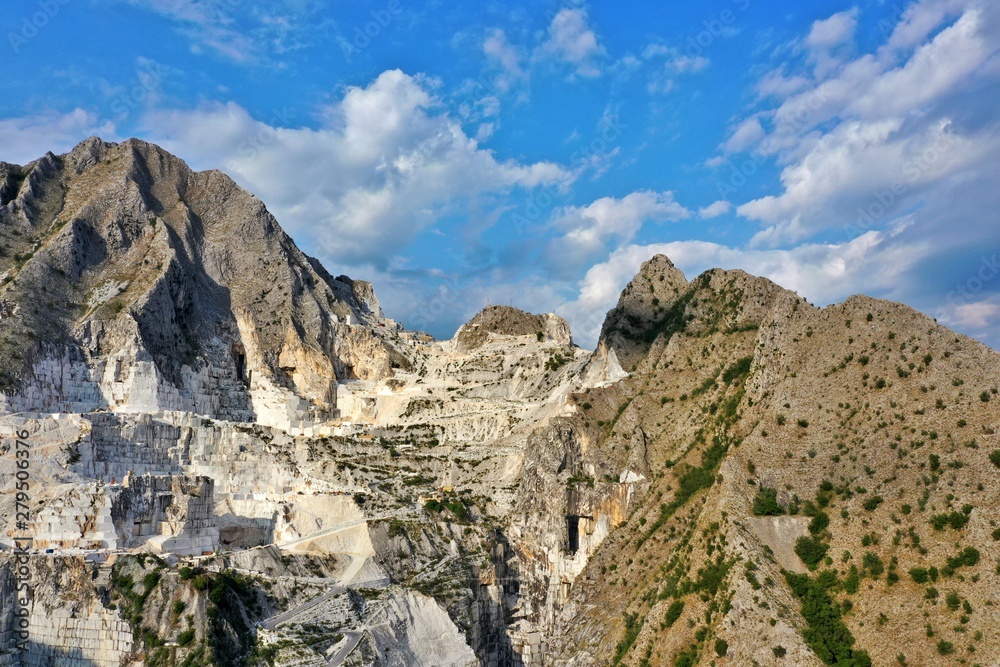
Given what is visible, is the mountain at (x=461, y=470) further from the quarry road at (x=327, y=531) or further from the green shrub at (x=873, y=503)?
the quarry road at (x=327, y=531)

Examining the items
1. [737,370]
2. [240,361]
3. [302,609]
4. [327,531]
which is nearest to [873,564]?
[737,370]

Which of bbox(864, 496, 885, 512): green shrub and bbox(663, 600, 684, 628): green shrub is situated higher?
bbox(864, 496, 885, 512): green shrub

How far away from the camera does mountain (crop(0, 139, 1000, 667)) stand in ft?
129

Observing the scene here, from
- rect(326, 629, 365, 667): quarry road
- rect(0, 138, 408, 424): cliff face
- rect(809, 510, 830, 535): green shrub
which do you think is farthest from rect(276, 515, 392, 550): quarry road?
rect(0, 138, 408, 424): cliff face

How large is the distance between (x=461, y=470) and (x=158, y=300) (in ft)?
122

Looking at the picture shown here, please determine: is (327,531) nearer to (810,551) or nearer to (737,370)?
(737,370)

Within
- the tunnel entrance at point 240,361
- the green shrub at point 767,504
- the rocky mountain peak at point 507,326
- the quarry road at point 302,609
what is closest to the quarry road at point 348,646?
the quarry road at point 302,609

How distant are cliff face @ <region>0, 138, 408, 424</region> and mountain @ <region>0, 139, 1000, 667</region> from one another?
0.34 m

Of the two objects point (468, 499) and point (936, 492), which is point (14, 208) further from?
point (936, 492)

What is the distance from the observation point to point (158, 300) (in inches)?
3369

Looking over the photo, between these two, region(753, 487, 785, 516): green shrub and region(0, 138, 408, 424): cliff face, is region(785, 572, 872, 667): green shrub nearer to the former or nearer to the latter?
region(753, 487, 785, 516): green shrub

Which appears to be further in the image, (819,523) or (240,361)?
(240,361)

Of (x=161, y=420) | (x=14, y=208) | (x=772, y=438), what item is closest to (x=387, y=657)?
(x=772, y=438)

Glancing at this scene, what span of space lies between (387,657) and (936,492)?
30041 millimetres
